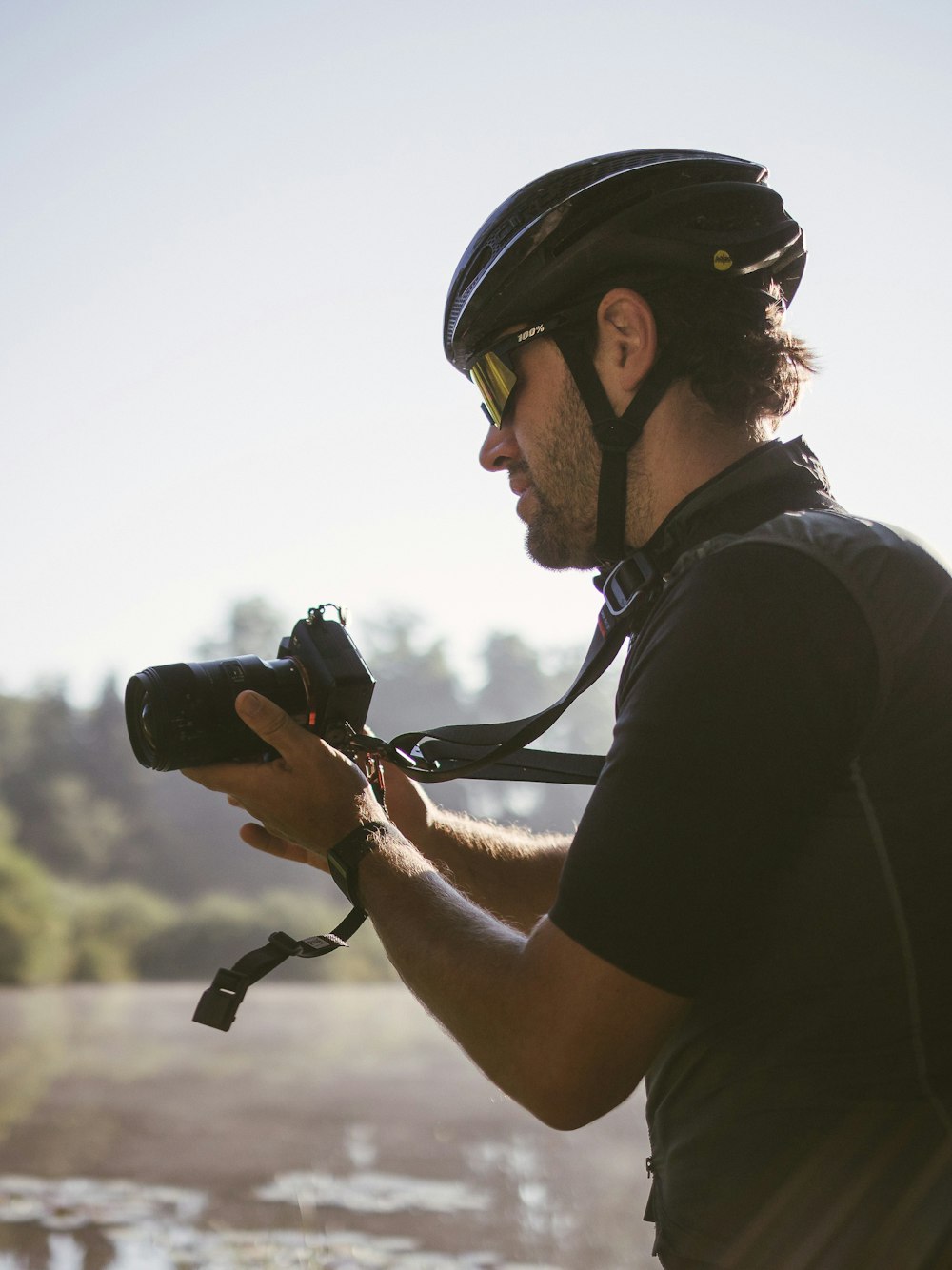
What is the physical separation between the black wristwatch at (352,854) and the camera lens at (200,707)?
0.92 ft

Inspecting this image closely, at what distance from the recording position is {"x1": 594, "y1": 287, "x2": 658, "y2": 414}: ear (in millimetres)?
1918

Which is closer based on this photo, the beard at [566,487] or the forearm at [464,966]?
the forearm at [464,966]

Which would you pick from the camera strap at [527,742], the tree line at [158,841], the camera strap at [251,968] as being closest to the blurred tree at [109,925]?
the tree line at [158,841]

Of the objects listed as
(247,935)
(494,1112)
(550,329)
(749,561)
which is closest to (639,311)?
(550,329)

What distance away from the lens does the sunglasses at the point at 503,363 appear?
2.03 meters

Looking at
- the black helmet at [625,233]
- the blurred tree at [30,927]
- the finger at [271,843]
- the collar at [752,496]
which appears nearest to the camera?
the collar at [752,496]

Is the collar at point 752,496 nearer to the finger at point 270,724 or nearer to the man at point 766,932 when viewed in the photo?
the man at point 766,932

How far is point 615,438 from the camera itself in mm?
1894

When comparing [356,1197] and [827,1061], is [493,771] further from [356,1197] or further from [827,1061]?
[356,1197]

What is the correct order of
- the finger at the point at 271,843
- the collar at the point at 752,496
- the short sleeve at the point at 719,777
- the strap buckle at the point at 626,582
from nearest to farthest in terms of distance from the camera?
1. the short sleeve at the point at 719,777
2. the collar at the point at 752,496
3. the strap buckle at the point at 626,582
4. the finger at the point at 271,843

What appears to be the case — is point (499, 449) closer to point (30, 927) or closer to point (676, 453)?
point (676, 453)

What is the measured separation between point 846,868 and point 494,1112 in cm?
653

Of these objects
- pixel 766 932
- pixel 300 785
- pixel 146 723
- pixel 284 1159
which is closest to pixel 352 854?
pixel 300 785

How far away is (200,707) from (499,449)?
72cm
